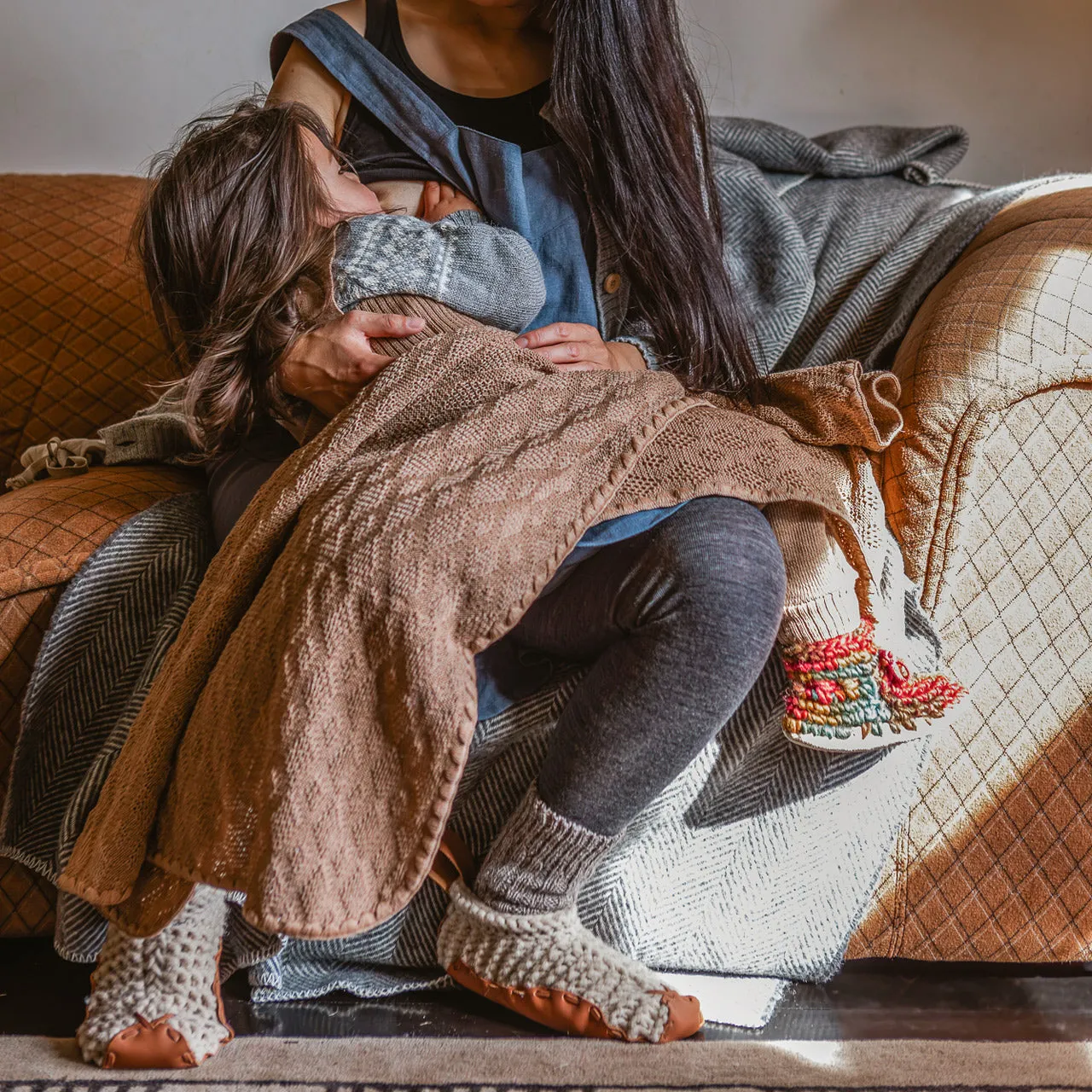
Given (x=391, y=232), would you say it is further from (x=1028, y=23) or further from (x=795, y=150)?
(x=1028, y=23)

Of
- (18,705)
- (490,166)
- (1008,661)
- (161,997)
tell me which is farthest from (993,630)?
(18,705)

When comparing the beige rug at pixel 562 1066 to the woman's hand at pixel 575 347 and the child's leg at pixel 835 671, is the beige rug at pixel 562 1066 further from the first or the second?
the woman's hand at pixel 575 347

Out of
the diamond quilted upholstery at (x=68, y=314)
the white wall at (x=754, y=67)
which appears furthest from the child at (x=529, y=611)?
the white wall at (x=754, y=67)

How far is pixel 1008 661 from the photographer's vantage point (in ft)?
2.93

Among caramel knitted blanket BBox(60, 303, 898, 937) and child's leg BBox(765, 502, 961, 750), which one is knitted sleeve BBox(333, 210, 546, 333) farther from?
child's leg BBox(765, 502, 961, 750)

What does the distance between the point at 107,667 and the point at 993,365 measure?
860 millimetres

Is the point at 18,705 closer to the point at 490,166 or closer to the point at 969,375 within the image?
the point at 490,166

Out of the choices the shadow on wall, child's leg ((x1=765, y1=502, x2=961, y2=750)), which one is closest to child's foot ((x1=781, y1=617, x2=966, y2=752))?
child's leg ((x1=765, y1=502, x2=961, y2=750))

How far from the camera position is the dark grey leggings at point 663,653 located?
0.74 meters

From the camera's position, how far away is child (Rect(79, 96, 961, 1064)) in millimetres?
746

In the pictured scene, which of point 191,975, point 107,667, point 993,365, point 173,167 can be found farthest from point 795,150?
point 191,975

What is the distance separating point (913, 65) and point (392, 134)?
1052mm

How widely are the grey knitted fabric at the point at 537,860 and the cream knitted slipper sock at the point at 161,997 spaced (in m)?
0.24

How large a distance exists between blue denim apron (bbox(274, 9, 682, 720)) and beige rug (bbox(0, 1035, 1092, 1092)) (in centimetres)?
70
